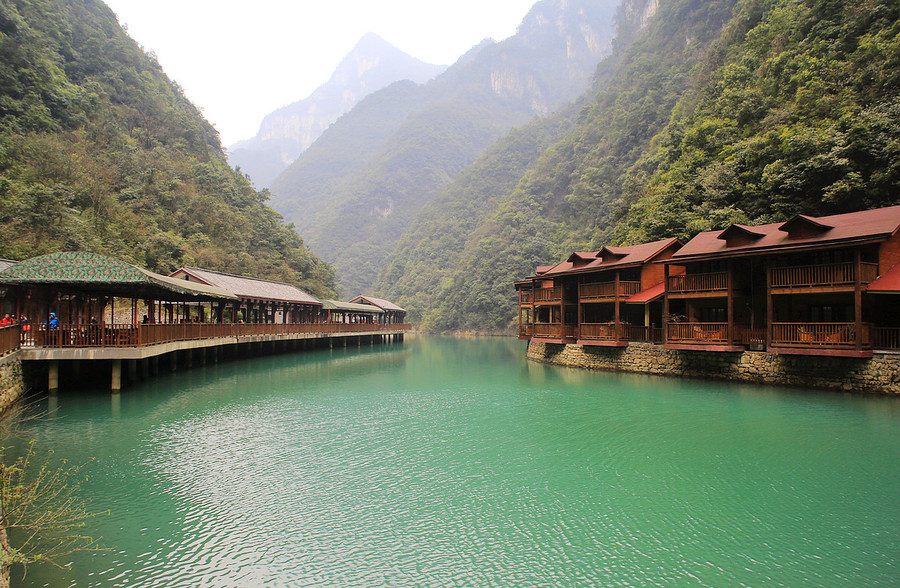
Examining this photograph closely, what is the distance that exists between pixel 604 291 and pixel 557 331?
4286 millimetres

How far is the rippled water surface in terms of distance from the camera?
622 centimetres

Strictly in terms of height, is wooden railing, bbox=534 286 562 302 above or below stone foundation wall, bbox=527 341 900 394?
above

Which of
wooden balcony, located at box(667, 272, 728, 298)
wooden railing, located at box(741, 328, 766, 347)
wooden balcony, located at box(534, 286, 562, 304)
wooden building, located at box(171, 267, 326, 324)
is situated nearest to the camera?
wooden railing, located at box(741, 328, 766, 347)

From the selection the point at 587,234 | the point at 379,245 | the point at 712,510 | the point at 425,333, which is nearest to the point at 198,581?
the point at 712,510

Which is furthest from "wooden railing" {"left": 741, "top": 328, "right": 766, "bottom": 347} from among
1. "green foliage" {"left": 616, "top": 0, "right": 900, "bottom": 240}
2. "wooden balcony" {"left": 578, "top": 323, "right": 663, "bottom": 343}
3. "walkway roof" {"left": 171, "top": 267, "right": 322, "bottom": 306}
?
"walkway roof" {"left": 171, "top": 267, "right": 322, "bottom": 306}

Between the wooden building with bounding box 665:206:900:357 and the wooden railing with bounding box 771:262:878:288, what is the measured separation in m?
0.03

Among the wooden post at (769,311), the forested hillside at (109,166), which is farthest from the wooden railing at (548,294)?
the forested hillside at (109,166)

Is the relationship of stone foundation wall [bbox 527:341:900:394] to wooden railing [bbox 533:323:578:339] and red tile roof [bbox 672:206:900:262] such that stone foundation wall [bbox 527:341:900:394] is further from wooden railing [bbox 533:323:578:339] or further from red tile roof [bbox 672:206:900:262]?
red tile roof [bbox 672:206:900:262]

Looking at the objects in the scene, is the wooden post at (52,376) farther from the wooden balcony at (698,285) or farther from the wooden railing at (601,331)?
the wooden balcony at (698,285)


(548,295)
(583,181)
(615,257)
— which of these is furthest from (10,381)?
(583,181)

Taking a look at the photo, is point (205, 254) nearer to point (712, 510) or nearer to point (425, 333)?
point (712, 510)

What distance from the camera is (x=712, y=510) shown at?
7.88 m

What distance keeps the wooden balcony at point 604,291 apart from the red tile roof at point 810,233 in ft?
12.6

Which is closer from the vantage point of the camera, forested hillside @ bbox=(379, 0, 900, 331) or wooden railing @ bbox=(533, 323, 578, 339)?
forested hillside @ bbox=(379, 0, 900, 331)
